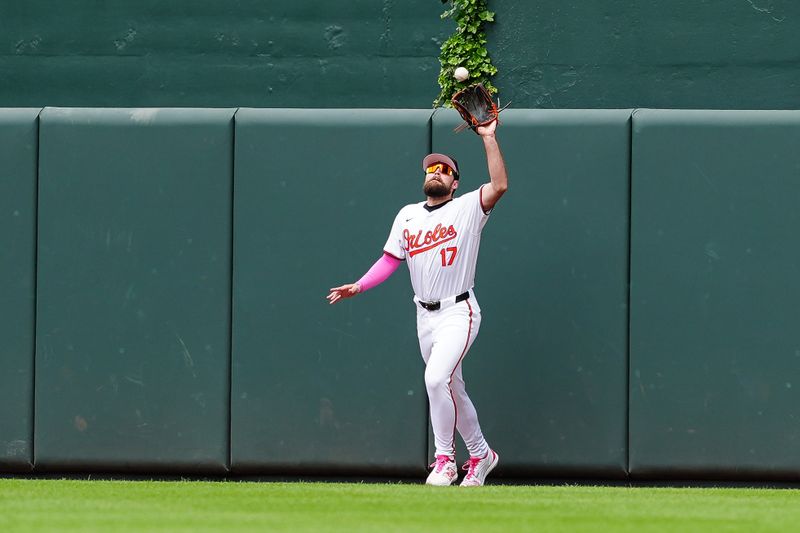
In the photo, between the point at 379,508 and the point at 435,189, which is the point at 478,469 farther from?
the point at 435,189

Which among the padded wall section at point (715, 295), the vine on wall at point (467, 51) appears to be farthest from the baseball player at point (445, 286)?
the vine on wall at point (467, 51)

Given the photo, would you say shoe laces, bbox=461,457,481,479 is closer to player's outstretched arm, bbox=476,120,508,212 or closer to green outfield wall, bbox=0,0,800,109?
player's outstretched arm, bbox=476,120,508,212

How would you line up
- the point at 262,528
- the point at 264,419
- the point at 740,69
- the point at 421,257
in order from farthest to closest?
the point at 740,69 < the point at 264,419 < the point at 421,257 < the point at 262,528

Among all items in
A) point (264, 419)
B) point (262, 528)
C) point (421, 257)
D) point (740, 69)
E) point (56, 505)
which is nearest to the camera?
point (262, 528)

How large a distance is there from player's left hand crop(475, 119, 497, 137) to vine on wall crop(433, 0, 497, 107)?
4.19 m

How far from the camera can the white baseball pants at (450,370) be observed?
647 centimetres

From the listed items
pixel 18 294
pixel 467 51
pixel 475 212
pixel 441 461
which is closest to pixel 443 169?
pixel 475 212

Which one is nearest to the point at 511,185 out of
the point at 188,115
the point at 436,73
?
the point at 188,115

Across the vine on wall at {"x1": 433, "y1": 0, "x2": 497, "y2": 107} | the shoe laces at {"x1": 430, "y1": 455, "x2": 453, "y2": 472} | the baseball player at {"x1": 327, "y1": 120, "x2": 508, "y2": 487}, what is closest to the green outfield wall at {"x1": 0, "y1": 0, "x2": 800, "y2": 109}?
the vine on wall at {"x1": 433, "y1": 0, "x2": 497, "y2": 107}

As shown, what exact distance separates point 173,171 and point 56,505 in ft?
7.34

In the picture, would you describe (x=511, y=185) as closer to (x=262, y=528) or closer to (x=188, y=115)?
(x=188, y=115)

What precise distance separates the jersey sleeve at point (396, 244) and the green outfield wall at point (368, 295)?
12.0 inches

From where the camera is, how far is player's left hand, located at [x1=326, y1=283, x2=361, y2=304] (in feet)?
21.6

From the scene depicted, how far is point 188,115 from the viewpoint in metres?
7.12
